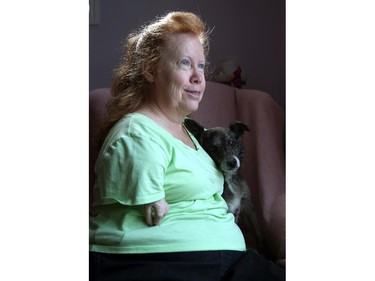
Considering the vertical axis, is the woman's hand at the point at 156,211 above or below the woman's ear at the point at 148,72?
below

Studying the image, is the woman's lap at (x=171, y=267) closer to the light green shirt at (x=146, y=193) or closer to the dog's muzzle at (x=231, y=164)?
the light green shirt at (x=146, y=193)

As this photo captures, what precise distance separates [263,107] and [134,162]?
216 mm

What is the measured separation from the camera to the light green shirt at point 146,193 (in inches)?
35.6

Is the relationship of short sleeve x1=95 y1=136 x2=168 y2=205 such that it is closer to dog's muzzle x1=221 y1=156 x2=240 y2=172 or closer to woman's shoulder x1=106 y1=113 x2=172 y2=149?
woman's shoulder x1=106 y1=113 x2=172 y2=149

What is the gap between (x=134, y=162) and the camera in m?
0.90

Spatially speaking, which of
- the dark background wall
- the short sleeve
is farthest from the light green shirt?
the dark background wall

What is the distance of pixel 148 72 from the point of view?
96 cm

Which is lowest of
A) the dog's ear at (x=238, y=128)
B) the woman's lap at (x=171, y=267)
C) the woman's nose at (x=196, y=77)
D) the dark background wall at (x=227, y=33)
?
the woman's lap at (x=171, y=267)

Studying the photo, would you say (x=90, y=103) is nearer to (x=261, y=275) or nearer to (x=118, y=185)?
(x=118, y=185)

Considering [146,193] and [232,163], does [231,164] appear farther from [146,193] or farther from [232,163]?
[146,193]

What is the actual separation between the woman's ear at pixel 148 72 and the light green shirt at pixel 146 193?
57 mm

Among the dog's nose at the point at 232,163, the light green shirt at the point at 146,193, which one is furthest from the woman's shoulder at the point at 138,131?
the dog's nose at the point at 232,163
